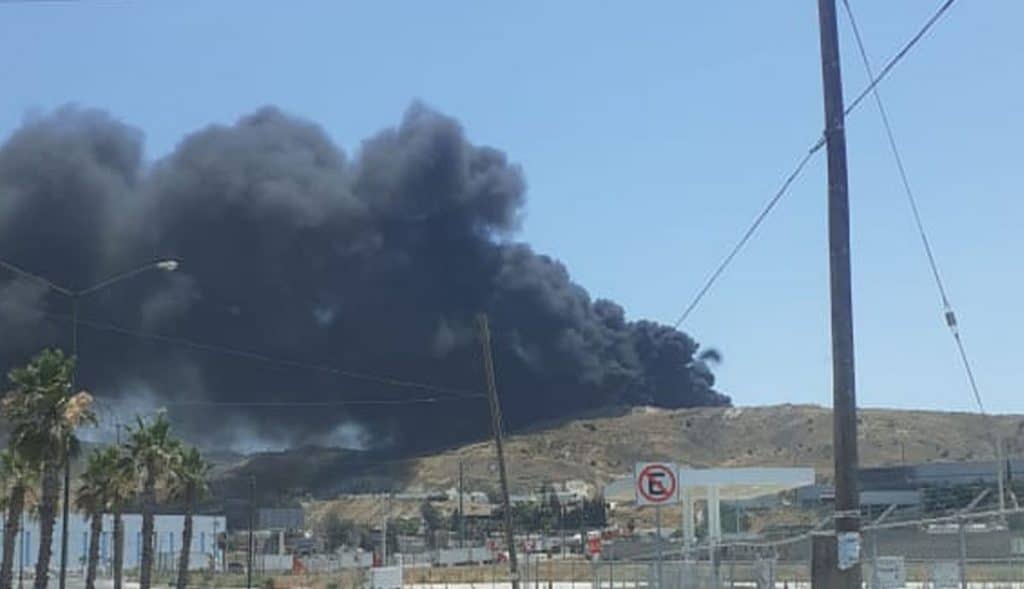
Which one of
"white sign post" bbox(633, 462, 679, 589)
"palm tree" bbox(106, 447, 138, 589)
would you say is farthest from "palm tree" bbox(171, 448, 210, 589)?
"white sign post" bbox(633, 462, 679, 589)

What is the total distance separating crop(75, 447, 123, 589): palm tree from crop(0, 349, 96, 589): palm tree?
1199 cm

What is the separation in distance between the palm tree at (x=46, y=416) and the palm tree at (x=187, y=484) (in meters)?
13.8

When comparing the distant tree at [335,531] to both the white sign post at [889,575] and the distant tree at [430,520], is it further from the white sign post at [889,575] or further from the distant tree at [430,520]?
the white sign post at [889,575]

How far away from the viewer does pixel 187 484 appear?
6250cm

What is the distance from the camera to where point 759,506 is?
10931 centimetres

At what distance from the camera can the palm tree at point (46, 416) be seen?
1799 inches

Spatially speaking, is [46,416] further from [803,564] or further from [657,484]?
[657,484]

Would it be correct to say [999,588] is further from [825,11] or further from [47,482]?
[47,482]

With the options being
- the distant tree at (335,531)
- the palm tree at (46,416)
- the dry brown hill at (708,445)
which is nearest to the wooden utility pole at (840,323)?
the palm tree at (46,416)

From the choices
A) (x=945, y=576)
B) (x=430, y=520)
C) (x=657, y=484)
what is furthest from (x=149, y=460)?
(x=430, y=520)

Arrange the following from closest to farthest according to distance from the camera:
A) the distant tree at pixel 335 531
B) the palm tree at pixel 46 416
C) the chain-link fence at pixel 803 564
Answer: the chain-link fence at pixel 803 564, the palm tree at pixel 46 416, the distant tree at pixel 335 531

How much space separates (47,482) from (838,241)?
3644cm

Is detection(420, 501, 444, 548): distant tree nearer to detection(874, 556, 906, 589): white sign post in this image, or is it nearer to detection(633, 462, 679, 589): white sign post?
detection(633, 462, 679, 589): white sign post

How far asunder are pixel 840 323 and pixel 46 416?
3616 centimetres
